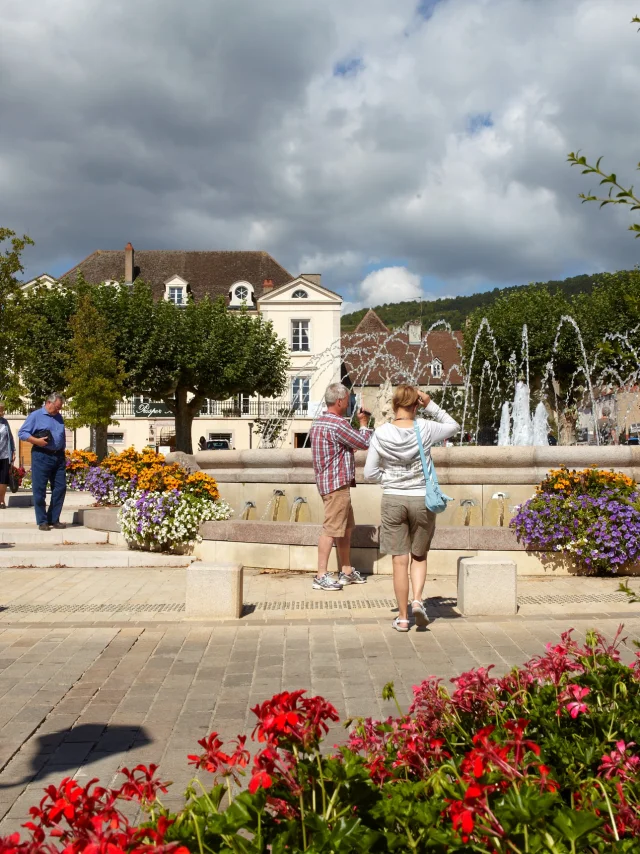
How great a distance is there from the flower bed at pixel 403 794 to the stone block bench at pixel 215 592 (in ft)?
13.8

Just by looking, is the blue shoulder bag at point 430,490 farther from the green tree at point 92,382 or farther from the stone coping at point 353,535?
the green tree at point 92,382

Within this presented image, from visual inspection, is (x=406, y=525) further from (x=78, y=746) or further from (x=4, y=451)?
(x=4, y=451)


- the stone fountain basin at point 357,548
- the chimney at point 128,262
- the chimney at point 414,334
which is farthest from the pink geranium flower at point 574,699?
the chimney at point 414,334

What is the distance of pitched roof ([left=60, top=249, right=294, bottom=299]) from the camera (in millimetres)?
57281

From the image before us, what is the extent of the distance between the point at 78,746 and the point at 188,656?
179 centimetres

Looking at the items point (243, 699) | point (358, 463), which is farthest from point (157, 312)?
point (243, 699)

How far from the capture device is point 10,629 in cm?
704

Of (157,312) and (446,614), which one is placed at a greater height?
(157,312)

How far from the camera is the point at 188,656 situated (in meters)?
6.15

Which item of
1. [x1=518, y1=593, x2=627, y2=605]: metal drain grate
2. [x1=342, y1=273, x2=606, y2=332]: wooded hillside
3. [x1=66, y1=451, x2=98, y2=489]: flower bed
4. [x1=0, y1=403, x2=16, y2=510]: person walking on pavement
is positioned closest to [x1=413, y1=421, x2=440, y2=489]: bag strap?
[x1=518, y1=593, x2=627, y2=605]: metal drain grate

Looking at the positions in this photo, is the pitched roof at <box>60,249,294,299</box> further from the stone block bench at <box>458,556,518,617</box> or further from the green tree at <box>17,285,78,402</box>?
the stone block bench at <box>458,556,518,617</box>

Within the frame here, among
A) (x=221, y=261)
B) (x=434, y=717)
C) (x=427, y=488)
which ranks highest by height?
(x=221, y=261)

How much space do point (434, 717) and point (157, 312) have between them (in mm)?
37757

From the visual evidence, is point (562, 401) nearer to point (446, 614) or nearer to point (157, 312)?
point (157, 312)
